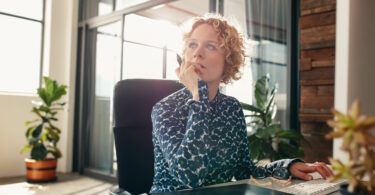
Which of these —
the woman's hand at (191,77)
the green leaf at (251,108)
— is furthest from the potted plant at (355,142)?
the green leaf at (251,108)

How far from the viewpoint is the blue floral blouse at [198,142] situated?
1027 millimetres

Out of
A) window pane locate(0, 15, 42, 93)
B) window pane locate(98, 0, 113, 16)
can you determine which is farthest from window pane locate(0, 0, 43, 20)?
window pane locate(98, 0, 113, 16)

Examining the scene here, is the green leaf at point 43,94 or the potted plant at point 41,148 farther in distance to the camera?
the green leaf at point 43,94

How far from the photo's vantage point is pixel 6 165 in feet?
14.7

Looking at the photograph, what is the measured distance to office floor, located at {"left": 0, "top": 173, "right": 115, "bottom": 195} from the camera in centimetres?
363

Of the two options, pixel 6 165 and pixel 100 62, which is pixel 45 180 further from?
pixel 100 62

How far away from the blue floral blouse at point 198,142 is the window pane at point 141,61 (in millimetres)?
2889

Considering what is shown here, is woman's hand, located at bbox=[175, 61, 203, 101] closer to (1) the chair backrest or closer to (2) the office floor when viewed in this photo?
(1) the chair backrest

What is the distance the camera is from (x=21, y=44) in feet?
16.0

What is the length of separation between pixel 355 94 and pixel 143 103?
120 cm

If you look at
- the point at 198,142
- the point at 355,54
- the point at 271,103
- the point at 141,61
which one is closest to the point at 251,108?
the point at 271,103

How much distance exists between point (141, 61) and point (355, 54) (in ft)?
10.2

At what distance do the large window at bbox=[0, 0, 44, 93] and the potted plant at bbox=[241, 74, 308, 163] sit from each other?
389 cm

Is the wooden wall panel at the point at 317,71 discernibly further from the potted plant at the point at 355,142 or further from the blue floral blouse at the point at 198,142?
the potted plant at the point at 355,142
